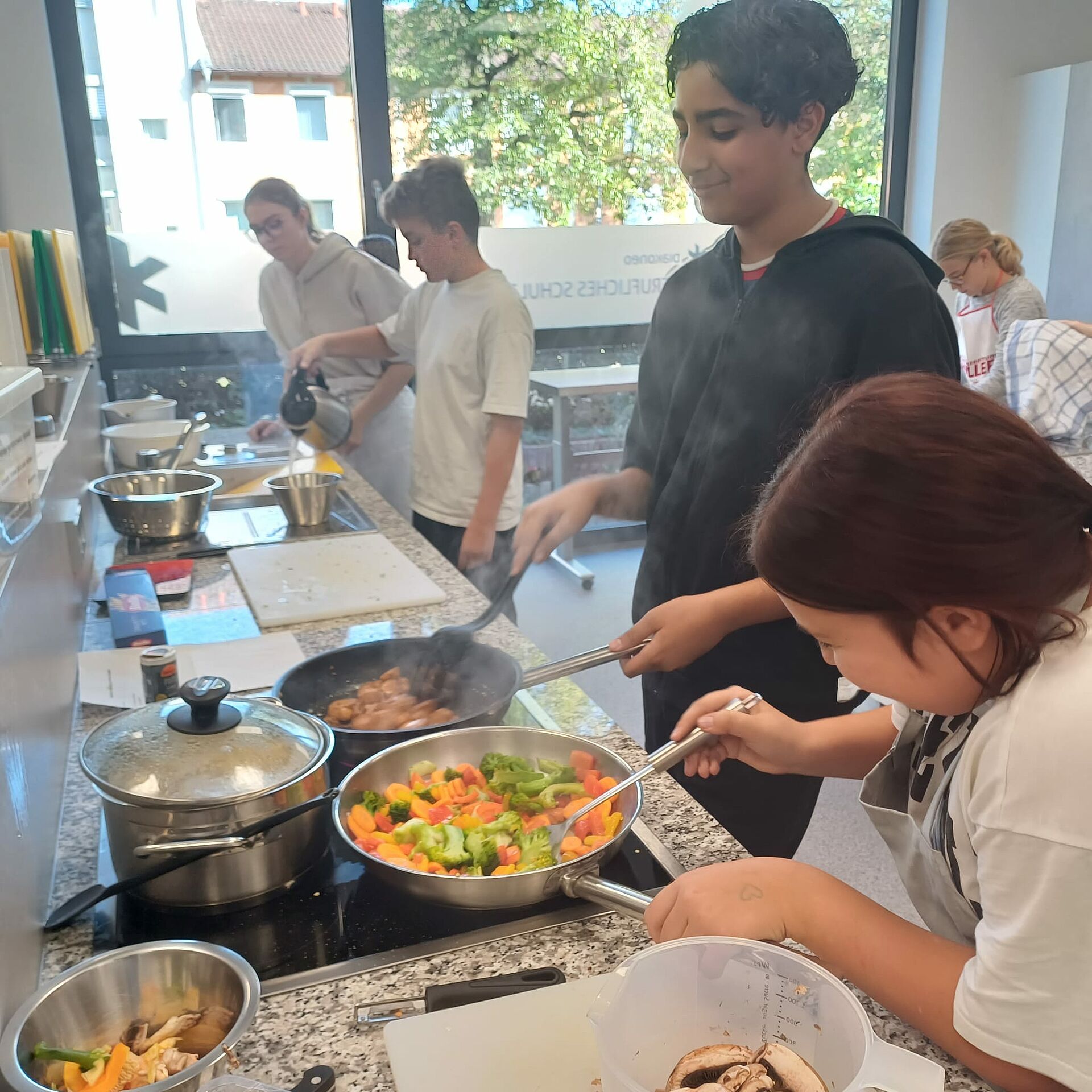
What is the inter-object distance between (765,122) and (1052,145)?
3.86 m

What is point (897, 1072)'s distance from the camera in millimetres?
636

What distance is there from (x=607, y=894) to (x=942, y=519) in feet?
1.45

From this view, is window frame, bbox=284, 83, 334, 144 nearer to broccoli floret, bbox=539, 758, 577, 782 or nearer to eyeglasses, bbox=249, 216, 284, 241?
eyeglasses, bbox=249, 216, 284, 241

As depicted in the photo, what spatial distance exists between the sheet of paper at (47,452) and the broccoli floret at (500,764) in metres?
0.67

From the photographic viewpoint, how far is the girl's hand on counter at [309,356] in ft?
9.21

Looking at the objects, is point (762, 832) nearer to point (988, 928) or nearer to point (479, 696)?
point (479, 696)

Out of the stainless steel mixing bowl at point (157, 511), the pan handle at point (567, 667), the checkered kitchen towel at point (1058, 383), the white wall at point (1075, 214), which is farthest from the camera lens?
the white wall at point (1075, 214)

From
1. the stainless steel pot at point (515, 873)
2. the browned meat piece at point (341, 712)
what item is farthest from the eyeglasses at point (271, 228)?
the stainless steel pot at point (515, 873)

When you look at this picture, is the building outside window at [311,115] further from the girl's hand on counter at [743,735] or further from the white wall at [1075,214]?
the girl's hand on counter at [743,735]

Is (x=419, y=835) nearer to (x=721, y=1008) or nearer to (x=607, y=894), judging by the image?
(x=607, y=894)

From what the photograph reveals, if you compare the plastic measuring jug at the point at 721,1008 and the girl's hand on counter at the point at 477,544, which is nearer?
the plastic measuring jug at the point at 721,1008

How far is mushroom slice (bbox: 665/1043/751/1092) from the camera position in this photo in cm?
69

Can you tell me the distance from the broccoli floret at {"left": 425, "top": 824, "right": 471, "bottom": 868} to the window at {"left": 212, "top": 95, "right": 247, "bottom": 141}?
3.48 meters

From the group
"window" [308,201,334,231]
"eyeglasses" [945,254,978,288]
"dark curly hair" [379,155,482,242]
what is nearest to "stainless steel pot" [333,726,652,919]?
"dark curly hair" [379,155,482,242]
